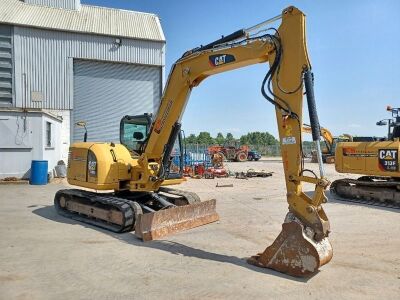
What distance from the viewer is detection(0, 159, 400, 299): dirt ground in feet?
17.0

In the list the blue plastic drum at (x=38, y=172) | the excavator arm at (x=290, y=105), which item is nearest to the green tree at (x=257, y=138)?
the blue plastic drum at (x=38, y=172)

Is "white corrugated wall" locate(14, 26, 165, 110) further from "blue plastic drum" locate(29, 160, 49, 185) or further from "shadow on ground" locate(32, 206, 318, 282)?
"shadow on ground" locate(32, 206, 318, 282)

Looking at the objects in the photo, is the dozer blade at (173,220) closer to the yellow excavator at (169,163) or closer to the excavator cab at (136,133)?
the yellow excavator at (169,163)

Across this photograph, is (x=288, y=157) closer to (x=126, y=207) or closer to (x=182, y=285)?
(x=182, y=285)

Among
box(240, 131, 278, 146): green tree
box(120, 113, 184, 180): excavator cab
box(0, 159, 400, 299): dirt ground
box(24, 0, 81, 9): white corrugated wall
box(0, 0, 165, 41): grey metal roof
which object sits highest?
box(24, 0, 81, 9): white corrugated wall

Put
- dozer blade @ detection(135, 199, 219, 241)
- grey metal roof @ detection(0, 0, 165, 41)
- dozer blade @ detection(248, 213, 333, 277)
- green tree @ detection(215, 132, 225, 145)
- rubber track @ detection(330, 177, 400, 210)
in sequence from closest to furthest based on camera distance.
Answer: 1. dozer blade @ detection(248, 213, 333, 277)
2. dozer blade @ detection(135, 199, 219, 241)
3. rubber track @ detection(330, 177, 400, 210)
4. grey metal roof @ detection(0, 0, 165, 41)
5. green tree @ detection(215, 132, 225, 145)

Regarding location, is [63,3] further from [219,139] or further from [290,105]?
[219,139]

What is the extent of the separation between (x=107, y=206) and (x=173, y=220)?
1.61 meters

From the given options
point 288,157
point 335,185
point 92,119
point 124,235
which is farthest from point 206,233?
point 92,119

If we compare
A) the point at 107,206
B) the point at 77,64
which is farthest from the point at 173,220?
the point at 77,64

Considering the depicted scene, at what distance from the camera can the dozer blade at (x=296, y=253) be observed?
5613 millimetres

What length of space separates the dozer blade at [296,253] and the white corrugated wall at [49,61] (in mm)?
20598

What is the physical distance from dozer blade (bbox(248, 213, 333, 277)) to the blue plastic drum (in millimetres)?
13459

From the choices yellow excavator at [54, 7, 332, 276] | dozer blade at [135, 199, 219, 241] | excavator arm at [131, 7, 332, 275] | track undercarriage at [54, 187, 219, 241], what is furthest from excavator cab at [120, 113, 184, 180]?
excavator arm at [131, 7, 332, 275]
